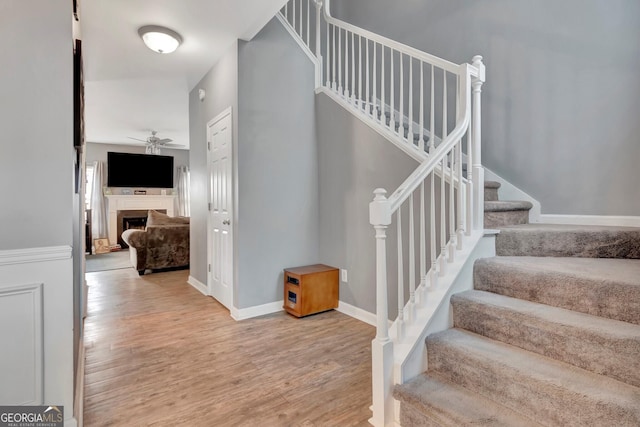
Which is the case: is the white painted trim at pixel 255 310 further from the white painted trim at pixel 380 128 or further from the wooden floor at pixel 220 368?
the white painted trim at pixel 380 128

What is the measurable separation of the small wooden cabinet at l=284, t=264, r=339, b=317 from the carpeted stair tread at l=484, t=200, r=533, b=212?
1504 mm

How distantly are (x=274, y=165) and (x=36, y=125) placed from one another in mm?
2004

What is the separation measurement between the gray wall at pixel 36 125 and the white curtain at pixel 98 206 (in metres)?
7.40

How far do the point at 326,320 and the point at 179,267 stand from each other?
3.32 metres

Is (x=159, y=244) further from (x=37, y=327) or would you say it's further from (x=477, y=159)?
(x=477, y=159)

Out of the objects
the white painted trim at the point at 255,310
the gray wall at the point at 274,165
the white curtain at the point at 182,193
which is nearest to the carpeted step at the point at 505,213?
the gray wall at the point at 274,165

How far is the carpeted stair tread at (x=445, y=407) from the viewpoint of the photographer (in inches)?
51.2

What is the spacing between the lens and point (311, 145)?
3465 millimetres

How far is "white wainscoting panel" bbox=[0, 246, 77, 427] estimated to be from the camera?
4.19 feet

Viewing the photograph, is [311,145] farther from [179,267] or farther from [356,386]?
[179,267]

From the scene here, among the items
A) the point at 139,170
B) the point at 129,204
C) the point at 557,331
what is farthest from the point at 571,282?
the point at 129,204

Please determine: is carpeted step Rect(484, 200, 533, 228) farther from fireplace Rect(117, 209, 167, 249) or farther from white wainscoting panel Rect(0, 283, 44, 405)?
fireplace Rect(117, 209, 167, 249)

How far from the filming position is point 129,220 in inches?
325

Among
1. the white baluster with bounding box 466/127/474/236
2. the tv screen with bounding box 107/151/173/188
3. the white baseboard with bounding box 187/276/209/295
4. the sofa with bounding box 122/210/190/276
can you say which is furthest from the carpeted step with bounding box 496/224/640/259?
the tv screen with bounding box 107/151/173/188
